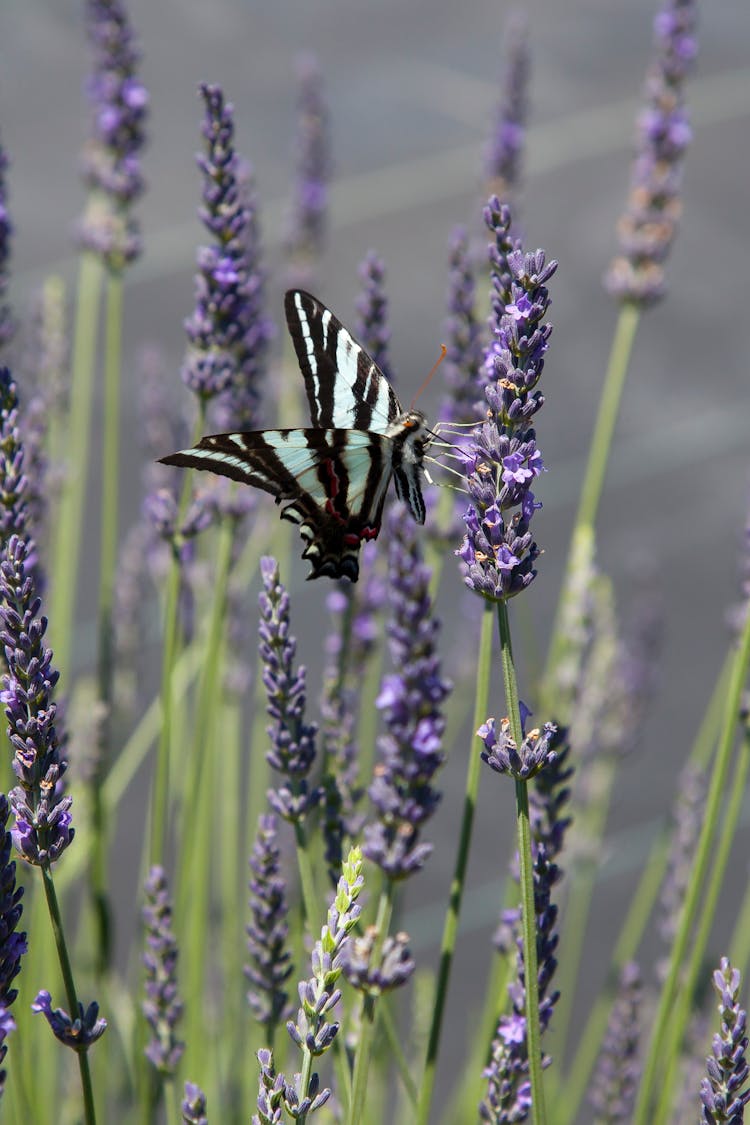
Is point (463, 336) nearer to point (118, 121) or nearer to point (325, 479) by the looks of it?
point (325, 479)

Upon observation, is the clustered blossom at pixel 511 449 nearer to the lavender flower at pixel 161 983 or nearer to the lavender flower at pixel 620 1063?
the lavender flower at pixel 161 983

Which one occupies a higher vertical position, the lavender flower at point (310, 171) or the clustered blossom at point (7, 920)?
the lavender flower at point (310, 171)

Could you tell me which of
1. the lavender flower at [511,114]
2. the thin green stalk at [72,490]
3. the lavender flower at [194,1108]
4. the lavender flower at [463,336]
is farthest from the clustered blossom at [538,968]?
the lavender flower at [511,114]

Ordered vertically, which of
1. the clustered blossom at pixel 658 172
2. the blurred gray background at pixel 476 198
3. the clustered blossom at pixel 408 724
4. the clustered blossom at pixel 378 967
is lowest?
the clustered blossom at pixel 378 967

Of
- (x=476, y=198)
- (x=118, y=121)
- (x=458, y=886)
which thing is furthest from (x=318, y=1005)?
(x=476, y=198)

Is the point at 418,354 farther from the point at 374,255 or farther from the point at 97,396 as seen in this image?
the point at 374,255

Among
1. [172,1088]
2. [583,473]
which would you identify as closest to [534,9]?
[583,473]

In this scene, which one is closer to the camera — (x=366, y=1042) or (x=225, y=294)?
(x=366, y=1042)

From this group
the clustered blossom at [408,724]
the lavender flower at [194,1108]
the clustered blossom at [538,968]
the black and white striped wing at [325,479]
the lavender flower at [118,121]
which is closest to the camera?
the lavender flower at [194,1108]
